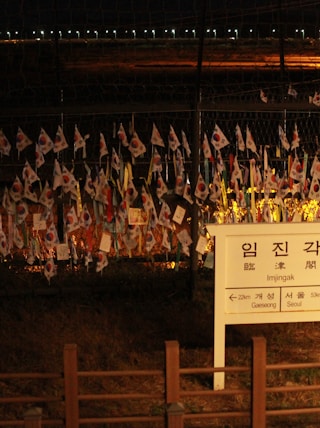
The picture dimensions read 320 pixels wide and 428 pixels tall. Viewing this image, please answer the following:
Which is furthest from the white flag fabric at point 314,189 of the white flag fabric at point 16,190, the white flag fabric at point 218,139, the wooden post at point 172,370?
the wooden post at point 172,370

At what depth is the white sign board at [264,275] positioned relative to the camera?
17.0ft

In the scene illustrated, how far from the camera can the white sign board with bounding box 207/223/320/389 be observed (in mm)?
5188

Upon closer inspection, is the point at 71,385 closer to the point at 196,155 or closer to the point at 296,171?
the point at 196,155

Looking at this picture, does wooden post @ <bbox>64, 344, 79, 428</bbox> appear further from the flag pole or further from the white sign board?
the flag pole

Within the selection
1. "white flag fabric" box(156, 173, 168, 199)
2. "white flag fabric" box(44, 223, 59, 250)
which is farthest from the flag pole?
"white flag fabric" box(44, 223, 59, 250)

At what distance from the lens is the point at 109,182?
7.78m

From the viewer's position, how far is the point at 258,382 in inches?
169

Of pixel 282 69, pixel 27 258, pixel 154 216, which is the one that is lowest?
pixel 27 258

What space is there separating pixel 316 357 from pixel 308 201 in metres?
2.36

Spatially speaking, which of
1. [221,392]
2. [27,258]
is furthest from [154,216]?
[221,392]

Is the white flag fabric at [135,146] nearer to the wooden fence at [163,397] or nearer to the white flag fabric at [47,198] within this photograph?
the white flag fabric at [47,198]

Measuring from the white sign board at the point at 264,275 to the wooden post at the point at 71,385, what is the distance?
4.69ft

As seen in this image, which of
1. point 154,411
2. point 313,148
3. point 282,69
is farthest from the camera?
point 313,148

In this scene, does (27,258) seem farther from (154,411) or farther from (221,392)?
(221,392)
